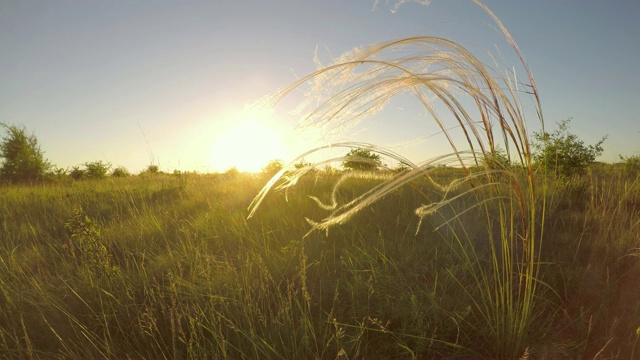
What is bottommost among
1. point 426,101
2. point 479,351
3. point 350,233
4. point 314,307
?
point 479,351

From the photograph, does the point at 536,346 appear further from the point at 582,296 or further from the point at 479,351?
the point at 582,296

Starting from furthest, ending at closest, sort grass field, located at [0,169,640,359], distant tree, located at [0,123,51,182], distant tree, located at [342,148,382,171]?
1. distant tree, located at [0,123,51,182]
2. grass field, located at [0,169,640,359]
3. distant tree, located at [342,148,382,171]

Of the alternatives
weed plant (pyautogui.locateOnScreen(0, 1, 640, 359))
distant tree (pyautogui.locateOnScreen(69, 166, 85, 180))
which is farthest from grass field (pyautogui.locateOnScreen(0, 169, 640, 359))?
distant tree (pyautogui.locateOnScreen(69, 166, 85, 180))

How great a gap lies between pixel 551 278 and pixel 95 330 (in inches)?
129

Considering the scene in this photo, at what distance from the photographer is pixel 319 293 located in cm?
264

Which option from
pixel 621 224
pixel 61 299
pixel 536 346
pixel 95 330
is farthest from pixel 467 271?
pixel 61 299

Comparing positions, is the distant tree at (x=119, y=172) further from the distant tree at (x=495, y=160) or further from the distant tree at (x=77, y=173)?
the distant tree at (x=495, y=160)

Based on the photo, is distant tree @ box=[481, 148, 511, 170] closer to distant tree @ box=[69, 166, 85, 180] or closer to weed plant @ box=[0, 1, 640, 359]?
weed plant @ box=[0, 1, 640, 359]

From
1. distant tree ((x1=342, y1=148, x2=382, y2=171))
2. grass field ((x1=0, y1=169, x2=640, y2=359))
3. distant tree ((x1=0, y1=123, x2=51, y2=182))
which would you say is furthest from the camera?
distant tree ((x1=0, y1=123, x2=51, y2=182))

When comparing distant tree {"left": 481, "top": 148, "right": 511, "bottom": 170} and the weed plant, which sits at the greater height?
distant tree {"left": 481, "top": 148, "right": 511, "bottom": 170}

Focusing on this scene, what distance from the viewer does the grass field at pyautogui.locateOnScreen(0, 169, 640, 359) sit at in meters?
2.13

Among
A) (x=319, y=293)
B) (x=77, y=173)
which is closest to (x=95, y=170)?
(x=77, y=173)

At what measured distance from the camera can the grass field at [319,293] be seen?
2.13 m

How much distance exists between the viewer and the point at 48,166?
18.6m
